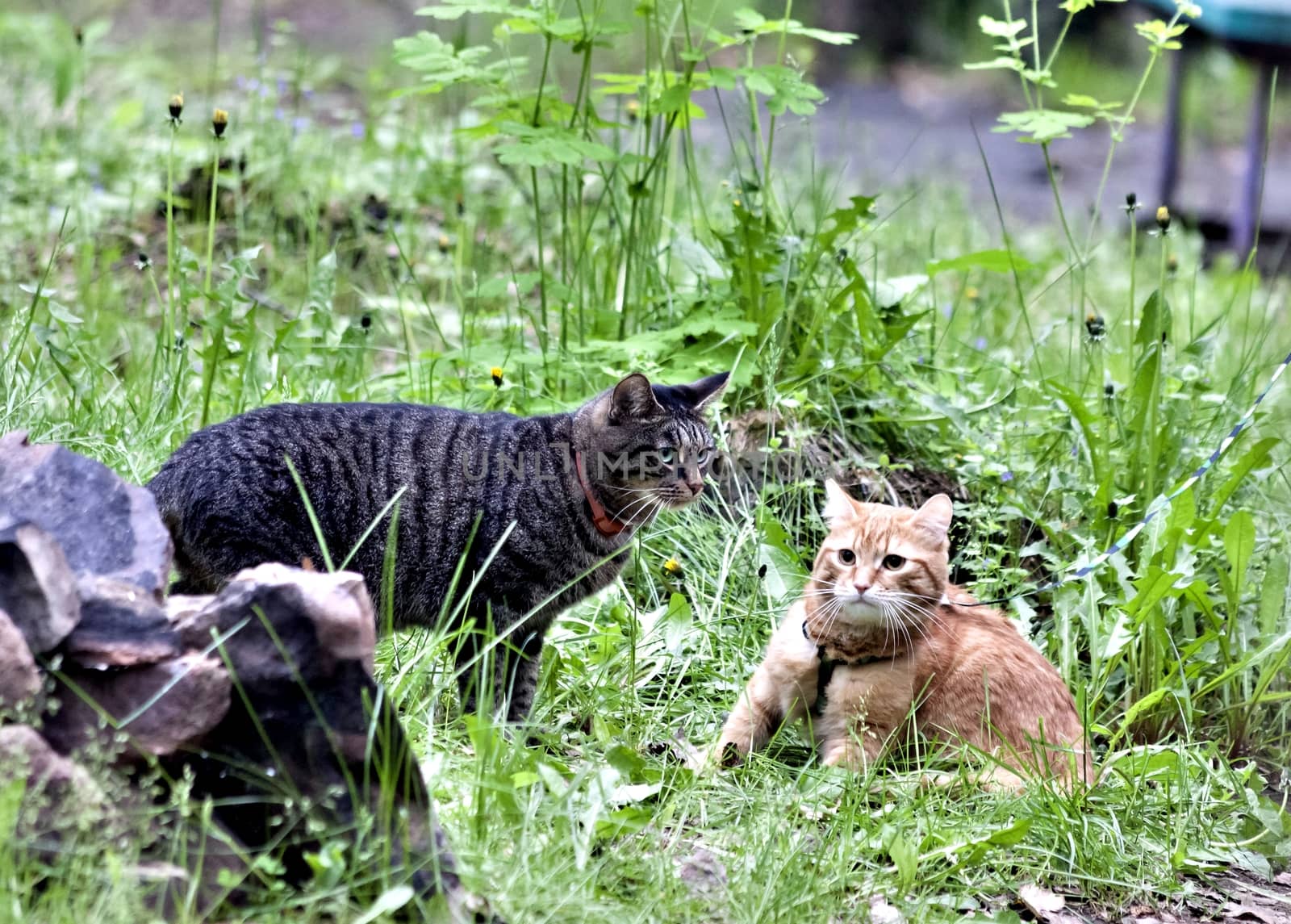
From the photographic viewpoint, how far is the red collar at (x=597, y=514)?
312cm

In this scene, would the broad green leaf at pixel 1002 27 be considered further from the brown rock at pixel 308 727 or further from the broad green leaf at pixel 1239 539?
the brown rock at pixel 308 727

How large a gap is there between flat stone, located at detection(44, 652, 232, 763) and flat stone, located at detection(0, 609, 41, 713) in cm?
6

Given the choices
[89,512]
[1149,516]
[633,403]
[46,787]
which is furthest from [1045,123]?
[46,787]

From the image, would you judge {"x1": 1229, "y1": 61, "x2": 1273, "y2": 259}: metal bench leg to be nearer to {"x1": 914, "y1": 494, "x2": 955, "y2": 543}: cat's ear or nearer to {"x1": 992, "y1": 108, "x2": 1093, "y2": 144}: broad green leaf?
{"x1": 992, "y1": 108, "x2": 1093, "y2": 144}: broad green leaf

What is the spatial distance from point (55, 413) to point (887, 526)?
2.26m

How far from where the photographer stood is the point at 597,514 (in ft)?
10.2

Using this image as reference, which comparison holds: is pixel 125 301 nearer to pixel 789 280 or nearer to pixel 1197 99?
pixel 789 280

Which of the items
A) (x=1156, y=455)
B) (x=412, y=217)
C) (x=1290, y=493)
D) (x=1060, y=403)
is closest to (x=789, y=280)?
(x=1060, y=403)

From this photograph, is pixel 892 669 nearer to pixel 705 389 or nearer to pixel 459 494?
pixel 705 389

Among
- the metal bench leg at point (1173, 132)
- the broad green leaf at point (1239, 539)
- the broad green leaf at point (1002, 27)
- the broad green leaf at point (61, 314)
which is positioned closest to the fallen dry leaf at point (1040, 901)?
the broad green leaf at point (1239, 539)

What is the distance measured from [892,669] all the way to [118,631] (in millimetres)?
1667

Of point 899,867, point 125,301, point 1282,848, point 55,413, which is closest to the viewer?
point 899,867

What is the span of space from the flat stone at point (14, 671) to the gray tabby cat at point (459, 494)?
970mm

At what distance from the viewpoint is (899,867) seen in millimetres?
2373
